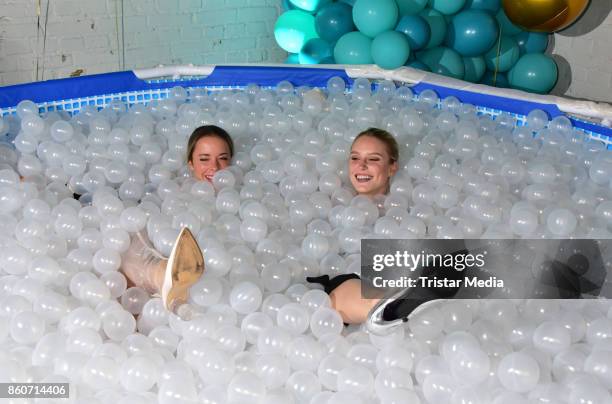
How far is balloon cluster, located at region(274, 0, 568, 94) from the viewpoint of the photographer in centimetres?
264

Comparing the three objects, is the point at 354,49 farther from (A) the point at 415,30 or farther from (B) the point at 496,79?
(B) the point at 496,79

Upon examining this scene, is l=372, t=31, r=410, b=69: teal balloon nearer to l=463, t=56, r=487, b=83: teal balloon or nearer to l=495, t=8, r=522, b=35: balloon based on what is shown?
l=463, t=56, r=487, b=83: teal balloon

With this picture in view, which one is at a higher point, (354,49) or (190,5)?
(190,5)

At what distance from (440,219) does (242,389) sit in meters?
0.66

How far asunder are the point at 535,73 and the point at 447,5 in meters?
0.45

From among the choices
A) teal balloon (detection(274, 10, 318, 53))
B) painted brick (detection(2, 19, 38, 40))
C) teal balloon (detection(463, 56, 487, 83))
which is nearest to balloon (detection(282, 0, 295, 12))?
teal balloon (detection(274, 10, 318, 53))

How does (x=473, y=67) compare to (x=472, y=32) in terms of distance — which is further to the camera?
(x=473, y=67)

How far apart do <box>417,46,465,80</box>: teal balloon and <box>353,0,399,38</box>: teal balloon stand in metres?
0.20

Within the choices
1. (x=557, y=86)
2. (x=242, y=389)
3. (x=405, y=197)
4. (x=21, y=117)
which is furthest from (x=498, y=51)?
(x=242, y=389)

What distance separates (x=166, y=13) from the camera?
3.14 meters

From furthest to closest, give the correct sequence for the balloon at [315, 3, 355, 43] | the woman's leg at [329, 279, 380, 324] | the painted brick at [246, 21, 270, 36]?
the painted brick at [246, 21, 270, 36] < the balloon at [315, 3, 355, 43] < the woman's leg at [329, 279, 380, 324]

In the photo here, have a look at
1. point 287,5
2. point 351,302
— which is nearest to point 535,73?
point 287,5

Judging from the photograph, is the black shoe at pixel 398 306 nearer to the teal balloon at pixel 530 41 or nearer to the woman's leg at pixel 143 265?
the woman's leg at pixel 143 265

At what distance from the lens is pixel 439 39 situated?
2752mm
